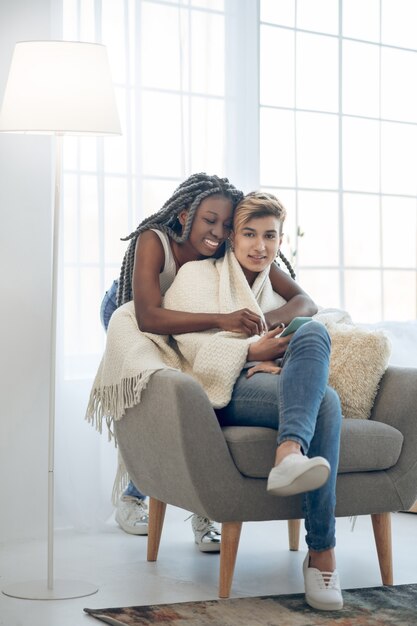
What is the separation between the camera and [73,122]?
2.64 meters

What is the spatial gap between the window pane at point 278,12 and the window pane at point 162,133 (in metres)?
0.69

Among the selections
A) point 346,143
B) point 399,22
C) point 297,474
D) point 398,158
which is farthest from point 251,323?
point 399,22

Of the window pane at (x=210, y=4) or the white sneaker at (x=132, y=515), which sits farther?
the window pane at (x=210, y=4)

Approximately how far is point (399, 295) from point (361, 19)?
1259 millimetres

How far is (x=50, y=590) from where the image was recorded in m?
2.64

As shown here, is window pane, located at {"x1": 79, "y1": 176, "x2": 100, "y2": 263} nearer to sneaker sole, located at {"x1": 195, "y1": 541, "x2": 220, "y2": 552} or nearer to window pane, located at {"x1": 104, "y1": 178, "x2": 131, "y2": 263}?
window pane, located at {"x1": 104, "y1": 178, "x2": 131, "y2": 263}

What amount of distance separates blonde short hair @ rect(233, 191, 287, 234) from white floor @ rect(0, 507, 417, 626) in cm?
103

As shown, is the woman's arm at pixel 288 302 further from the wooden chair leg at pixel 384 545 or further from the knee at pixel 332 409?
the wooden chair leg at pixel 384 545

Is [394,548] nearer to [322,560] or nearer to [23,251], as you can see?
[322,560]

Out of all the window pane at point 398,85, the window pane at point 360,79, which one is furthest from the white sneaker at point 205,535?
the window pane at point 398,85

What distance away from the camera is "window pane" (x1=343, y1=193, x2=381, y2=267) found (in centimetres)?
441

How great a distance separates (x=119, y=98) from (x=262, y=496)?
1699mm

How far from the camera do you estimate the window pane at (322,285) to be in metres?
4.28

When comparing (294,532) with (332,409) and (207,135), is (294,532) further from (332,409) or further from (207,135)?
(207,135)
